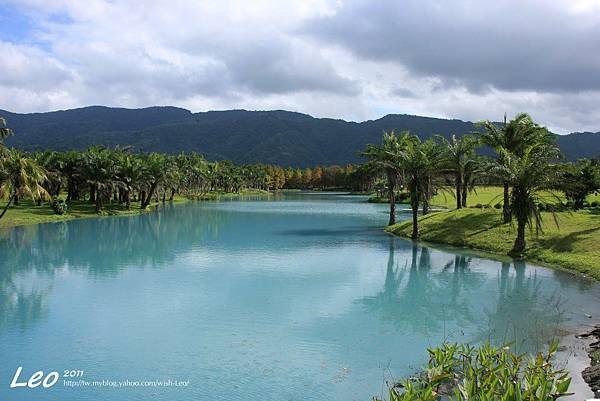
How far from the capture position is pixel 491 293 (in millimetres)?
23641

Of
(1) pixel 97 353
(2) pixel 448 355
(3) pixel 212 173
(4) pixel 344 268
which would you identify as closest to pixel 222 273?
(4) pixel 344 268

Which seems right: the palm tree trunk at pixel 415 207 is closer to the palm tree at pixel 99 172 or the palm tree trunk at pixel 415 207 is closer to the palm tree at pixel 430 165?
the palm tree at pixel 430 165

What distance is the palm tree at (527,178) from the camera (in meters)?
30.8

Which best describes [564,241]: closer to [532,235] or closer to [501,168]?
[532,235]

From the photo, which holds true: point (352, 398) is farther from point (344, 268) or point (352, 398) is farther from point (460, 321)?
point (344, 268)

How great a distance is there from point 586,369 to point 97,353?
13.6 m

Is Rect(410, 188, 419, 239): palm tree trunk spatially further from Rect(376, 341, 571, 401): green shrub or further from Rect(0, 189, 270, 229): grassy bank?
Rect(0, 189, 270, 229): grassy bank

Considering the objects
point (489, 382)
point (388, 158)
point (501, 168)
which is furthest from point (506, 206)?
point (489, 382)

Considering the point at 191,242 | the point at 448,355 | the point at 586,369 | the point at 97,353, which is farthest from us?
Result: the point at 191,242

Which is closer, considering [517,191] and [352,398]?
[352,398]

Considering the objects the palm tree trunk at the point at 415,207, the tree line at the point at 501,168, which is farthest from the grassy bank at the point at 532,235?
the tree line at the point at 501,168

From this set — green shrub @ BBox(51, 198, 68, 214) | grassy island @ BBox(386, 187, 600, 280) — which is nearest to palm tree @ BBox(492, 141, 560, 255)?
grassy island @ BBox(386, 187, 600, 280)

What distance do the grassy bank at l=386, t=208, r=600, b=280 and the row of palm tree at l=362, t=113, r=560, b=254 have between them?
1.15 metres

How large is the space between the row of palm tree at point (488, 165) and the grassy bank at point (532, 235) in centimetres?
115
